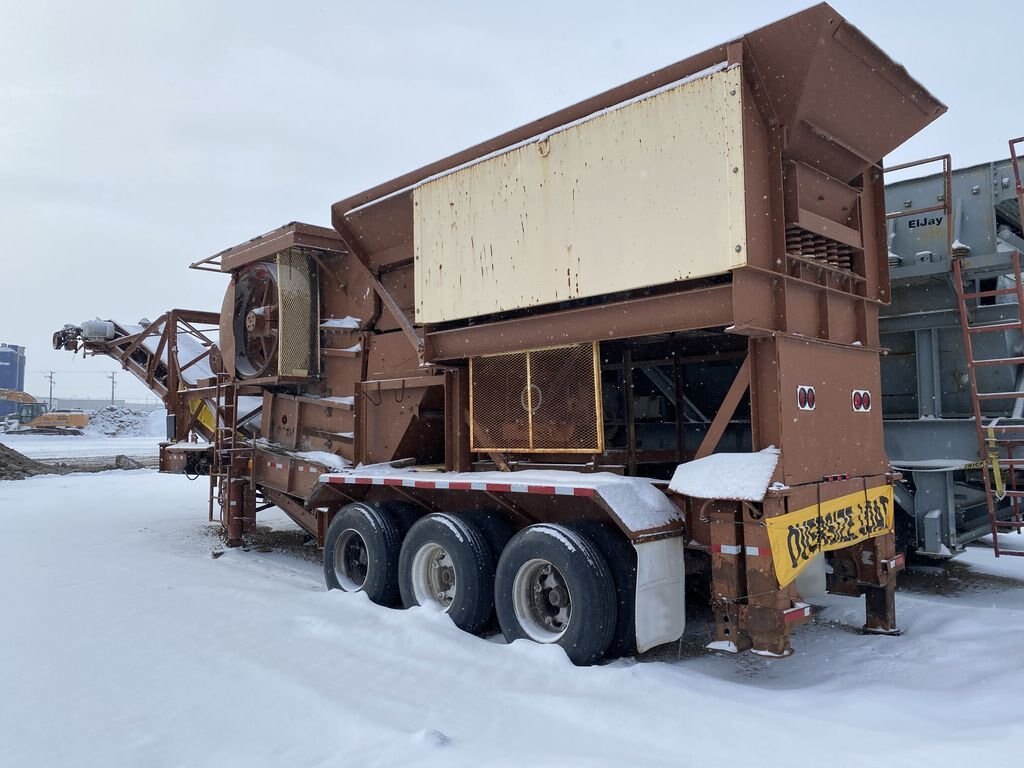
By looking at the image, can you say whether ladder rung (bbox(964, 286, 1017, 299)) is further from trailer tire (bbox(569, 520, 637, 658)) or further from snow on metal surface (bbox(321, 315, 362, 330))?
snow on metal surface (bbox(321, 315, 362, 330))

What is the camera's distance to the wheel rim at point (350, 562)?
278 inches

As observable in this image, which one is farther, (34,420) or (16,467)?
(34,420)

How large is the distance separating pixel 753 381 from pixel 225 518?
Answer: 7.24 m

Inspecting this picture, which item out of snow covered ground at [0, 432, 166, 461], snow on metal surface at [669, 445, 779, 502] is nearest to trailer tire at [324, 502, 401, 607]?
snow on metal surface at [669, 445, 779, 502]

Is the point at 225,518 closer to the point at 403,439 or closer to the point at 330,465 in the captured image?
the point at 330,465

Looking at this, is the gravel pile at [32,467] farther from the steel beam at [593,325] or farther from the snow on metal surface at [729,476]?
the snow on metal surface at [729,476]

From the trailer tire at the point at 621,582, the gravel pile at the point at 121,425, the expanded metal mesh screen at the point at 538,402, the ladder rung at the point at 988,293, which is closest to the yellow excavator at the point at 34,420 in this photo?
the gravel pile at the point at 121,425

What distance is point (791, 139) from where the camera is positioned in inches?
198

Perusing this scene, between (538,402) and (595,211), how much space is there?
62.5 inches

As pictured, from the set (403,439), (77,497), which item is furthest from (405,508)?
(77,497)

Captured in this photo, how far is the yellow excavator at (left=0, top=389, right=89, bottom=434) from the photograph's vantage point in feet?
144

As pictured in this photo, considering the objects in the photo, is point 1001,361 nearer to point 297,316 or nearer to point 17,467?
point 297,316

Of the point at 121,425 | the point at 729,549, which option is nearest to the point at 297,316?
the point at 729,549

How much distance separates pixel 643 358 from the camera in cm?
748
